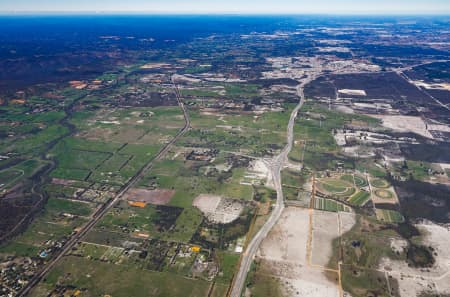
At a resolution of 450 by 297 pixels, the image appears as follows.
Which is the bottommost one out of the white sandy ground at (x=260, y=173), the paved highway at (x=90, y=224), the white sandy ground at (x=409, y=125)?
the paved highway at (x=90, y=224)

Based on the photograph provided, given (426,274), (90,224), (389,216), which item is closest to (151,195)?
(90,224)

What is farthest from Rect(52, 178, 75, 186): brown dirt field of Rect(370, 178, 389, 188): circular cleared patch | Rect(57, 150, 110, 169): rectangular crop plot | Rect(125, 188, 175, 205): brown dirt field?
Rect(370, 178, 389, 188): circular cleared patch

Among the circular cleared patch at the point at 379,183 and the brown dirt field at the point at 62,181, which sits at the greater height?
the circular cleared patch at the point at 379,183

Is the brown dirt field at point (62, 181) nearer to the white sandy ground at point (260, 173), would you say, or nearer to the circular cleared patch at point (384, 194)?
the white sandy ground at point (260, 173)

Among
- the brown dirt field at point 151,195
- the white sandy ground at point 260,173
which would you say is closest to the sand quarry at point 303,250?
the white sandy ground at point 260,173

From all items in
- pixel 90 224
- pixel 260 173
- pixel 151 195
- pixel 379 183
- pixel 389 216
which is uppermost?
pixel 379 183

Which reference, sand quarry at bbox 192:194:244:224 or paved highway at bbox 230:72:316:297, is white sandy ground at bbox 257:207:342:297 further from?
sand quarry at bbox 192:194:244:224

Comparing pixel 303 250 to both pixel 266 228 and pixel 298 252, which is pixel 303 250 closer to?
pixel 298 252
